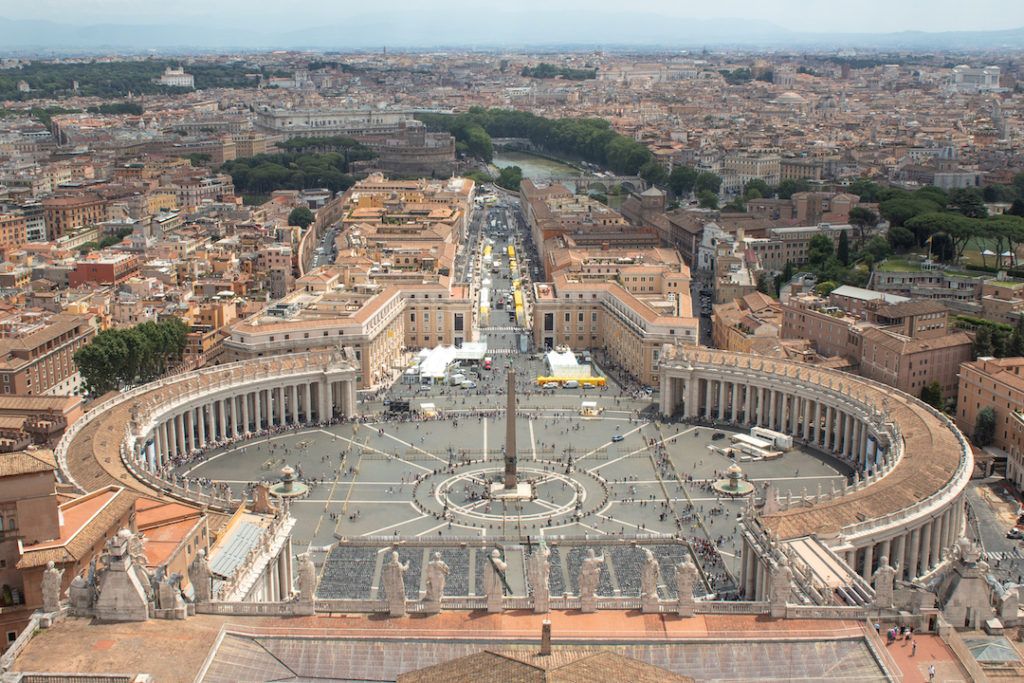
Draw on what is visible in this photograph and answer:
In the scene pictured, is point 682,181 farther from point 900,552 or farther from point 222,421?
point 900,552

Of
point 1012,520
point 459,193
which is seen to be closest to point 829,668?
point 1012,520

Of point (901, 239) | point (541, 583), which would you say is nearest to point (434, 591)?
point (541, 583)

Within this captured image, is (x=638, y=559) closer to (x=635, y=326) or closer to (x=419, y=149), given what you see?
(x=635, y=326)

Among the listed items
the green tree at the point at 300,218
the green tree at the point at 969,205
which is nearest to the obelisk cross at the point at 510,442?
the green tree at the point at 969,205

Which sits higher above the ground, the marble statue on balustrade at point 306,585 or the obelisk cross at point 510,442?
the marble statue on balustrade at point 306,585

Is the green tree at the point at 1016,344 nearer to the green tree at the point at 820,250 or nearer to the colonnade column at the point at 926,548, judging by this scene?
the colonnade column at the point at 926,548

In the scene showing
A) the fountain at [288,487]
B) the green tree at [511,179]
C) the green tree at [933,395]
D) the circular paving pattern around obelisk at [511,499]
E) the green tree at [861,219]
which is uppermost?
the green tree at [861,219]
